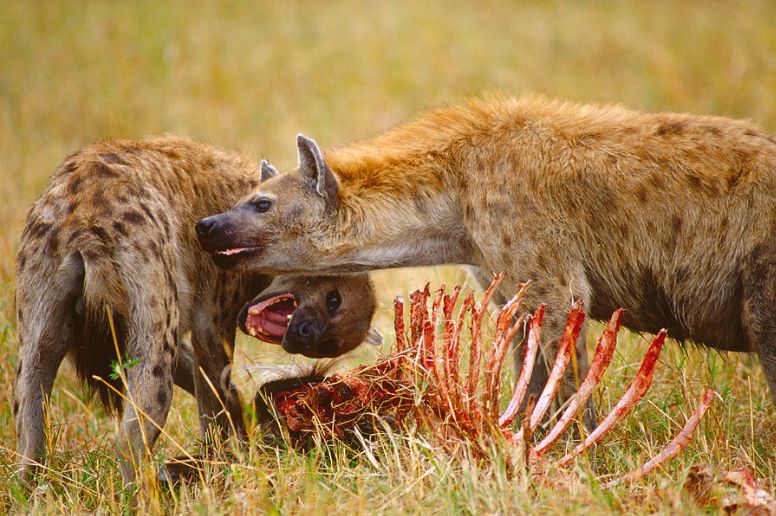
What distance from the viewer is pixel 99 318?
2975 mm

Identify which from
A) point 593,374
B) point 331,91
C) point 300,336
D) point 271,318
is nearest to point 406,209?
point 300,336

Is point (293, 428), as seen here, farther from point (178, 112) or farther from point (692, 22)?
point (692, 22)

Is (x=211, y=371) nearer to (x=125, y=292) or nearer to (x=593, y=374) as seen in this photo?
(x=125, y=292)

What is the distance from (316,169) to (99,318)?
1.03 m

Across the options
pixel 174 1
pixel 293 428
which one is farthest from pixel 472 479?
pixel 174 1

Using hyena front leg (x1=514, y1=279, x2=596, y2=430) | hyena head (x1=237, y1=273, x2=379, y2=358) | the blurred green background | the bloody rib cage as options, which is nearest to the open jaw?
hyena head (x1=237, y1=273, x2=379, y2=358)

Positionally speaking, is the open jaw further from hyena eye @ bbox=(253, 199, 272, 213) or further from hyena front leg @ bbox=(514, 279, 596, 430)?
hyena front leg @ bbox=(514, 279, 596, 430)

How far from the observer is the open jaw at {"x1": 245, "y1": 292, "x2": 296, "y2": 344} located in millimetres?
3605

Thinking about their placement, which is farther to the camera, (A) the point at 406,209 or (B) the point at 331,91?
(B) the point at 331,91

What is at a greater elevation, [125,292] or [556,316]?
[125,292]

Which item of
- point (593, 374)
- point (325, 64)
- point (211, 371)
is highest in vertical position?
point (325, 64)

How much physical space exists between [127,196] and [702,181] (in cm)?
209

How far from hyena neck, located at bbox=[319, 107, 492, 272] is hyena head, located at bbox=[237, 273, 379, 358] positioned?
247mm

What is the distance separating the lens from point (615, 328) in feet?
9.17
